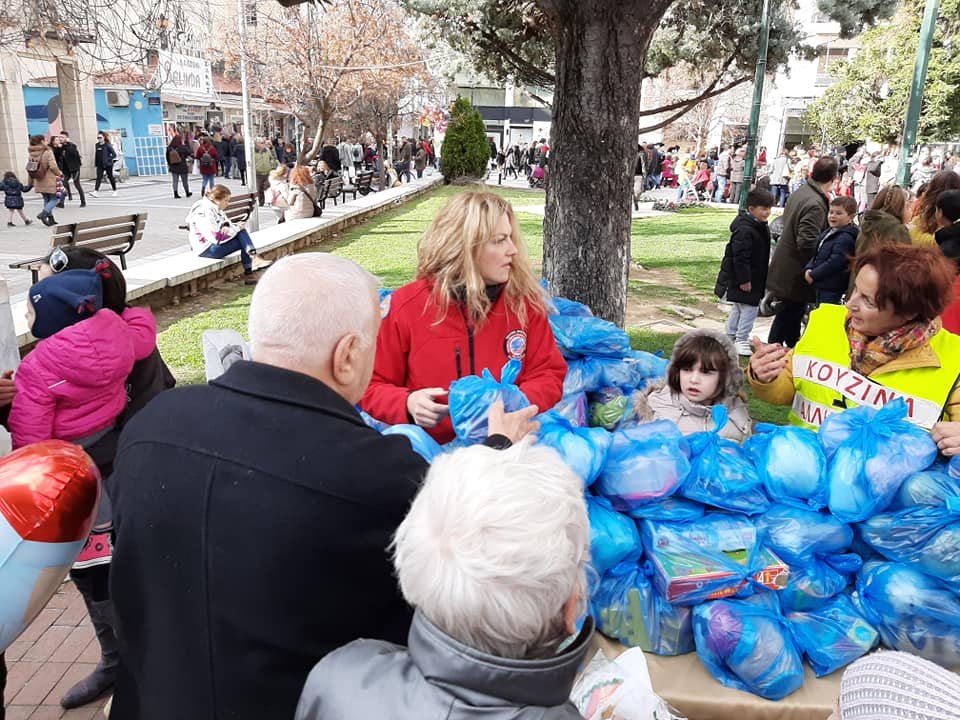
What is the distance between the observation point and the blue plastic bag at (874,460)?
2303 millimetres

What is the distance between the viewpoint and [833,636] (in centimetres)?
240

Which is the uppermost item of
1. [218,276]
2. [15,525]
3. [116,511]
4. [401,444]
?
[401,444]

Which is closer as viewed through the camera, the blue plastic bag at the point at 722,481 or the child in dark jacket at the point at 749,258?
the blue plastic bag at the point at 722,481

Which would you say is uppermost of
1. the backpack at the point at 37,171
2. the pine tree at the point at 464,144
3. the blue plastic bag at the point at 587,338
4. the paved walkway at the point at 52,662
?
the pine tree at the point at 464,144

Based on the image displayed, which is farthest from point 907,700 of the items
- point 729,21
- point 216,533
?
point 729,21

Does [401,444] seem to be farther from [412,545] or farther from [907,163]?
[907,163]

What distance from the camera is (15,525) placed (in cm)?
162

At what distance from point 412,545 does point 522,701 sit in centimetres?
27

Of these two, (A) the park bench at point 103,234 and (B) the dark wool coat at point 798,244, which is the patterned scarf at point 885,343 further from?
(A) the park bench at point 103,234

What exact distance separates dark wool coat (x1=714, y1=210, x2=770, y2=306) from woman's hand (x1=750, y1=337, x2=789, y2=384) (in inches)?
165

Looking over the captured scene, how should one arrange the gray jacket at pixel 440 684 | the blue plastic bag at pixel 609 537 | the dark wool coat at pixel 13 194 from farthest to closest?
1. the dark wool coat at pixel 13 194
2. the blue plastic bag at pixel 609 537
3. the gray jacket at pixel 440 684

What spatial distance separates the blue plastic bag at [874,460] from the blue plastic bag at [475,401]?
3.60 ft

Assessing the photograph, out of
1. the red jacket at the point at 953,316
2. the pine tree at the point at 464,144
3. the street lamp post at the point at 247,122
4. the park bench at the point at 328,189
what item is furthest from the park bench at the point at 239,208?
the pine tree at the point at 464,144

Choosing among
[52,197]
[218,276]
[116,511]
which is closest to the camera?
[116,511]
